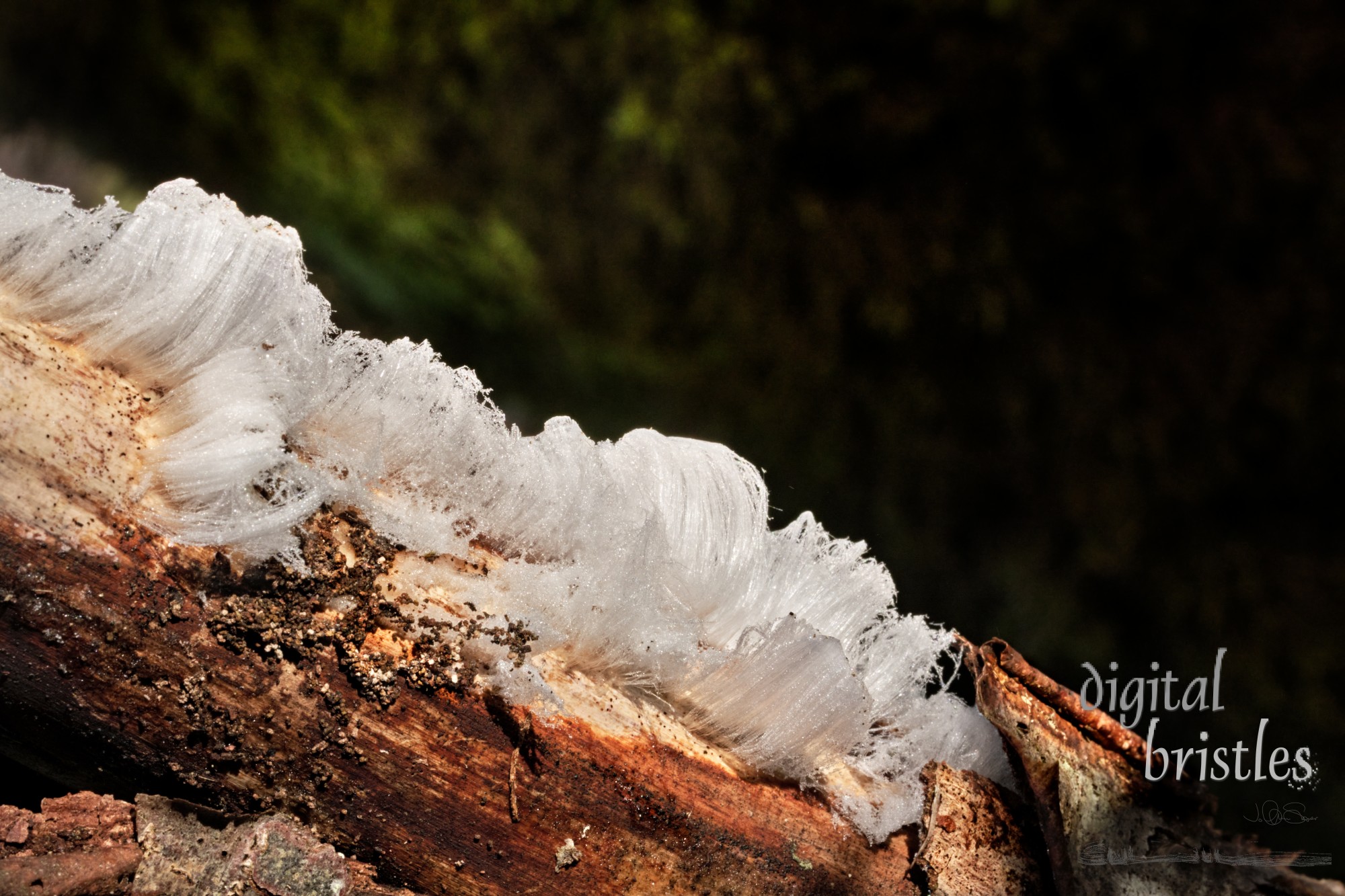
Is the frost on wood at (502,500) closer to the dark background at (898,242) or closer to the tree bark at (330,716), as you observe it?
the tree bark at (330,716)

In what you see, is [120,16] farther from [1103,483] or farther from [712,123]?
[1103,483]

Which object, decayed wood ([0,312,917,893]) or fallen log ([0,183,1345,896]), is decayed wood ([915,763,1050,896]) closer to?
fallen log ([0,183,1345,896])

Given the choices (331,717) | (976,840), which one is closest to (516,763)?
(331,717)

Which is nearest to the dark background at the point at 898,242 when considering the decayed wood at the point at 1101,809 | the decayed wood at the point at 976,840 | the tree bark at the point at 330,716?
the decayed wood at the point at 1101,809

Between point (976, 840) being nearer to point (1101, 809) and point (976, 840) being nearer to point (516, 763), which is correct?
point (1101, 809)

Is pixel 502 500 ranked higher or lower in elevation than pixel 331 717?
higher

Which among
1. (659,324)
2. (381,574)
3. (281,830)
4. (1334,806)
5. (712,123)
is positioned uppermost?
(712,123)

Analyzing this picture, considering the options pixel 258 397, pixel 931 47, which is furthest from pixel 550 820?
pixel 931 47
